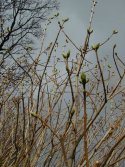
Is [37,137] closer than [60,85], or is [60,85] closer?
[37,137]

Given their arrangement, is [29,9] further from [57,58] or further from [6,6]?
[57,58]

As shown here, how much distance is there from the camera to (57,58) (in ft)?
8.87

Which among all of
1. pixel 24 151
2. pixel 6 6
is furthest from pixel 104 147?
pixel 6 6

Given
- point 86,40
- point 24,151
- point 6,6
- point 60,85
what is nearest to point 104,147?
point 60,85

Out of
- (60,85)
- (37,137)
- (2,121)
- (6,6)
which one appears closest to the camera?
(37,137)

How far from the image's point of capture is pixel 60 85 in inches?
93.4

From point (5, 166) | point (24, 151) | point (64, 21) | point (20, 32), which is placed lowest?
point (24, 151)

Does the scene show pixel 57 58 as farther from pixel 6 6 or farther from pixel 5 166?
Answer: pixel 6 6

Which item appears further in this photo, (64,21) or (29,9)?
(29,9)

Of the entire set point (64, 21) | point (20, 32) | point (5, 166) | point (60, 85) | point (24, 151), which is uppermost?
point (20, 32)

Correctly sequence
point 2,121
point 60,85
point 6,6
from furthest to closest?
point 6,6 → point 2,121 → point 60,85

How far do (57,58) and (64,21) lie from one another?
0.54 meters

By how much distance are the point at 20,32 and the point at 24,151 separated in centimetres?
1665

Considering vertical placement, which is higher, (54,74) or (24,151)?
(54,74)
